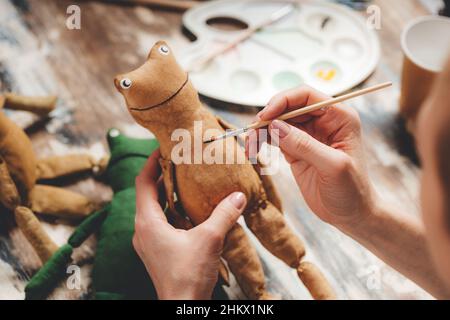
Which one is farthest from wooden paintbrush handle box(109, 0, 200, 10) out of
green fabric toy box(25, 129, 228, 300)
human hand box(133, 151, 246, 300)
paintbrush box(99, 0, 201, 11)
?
human hand box(133, 151, 246, 300)

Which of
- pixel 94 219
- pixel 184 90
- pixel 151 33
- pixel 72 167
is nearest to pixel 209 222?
pixel 184 90

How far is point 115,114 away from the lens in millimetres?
1197

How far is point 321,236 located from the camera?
1.02 metres

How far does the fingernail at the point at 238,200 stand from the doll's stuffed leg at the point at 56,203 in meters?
0.41

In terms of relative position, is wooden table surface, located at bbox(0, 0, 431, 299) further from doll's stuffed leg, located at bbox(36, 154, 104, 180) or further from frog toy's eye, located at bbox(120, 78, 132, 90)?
frog toy's eye, located at bbox(120, 78, 132, 90)

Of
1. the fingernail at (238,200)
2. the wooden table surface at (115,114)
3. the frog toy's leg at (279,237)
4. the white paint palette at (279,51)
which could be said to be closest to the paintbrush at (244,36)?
the white paint palette at (279,51)

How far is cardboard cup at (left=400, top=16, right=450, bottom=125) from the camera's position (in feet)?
3.62

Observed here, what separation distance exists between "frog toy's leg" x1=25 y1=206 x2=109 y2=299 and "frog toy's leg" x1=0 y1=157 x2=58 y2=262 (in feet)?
0.10

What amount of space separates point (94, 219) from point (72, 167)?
17 cm

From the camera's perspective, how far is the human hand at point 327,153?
0.75m

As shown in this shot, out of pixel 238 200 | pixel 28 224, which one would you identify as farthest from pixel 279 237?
pixel 28 224

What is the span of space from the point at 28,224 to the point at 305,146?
0.59 meters

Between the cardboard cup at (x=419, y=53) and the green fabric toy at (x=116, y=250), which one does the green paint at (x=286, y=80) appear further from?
the green fabric toy at (x=116, y=250)

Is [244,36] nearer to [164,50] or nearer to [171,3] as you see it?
[171,3]
